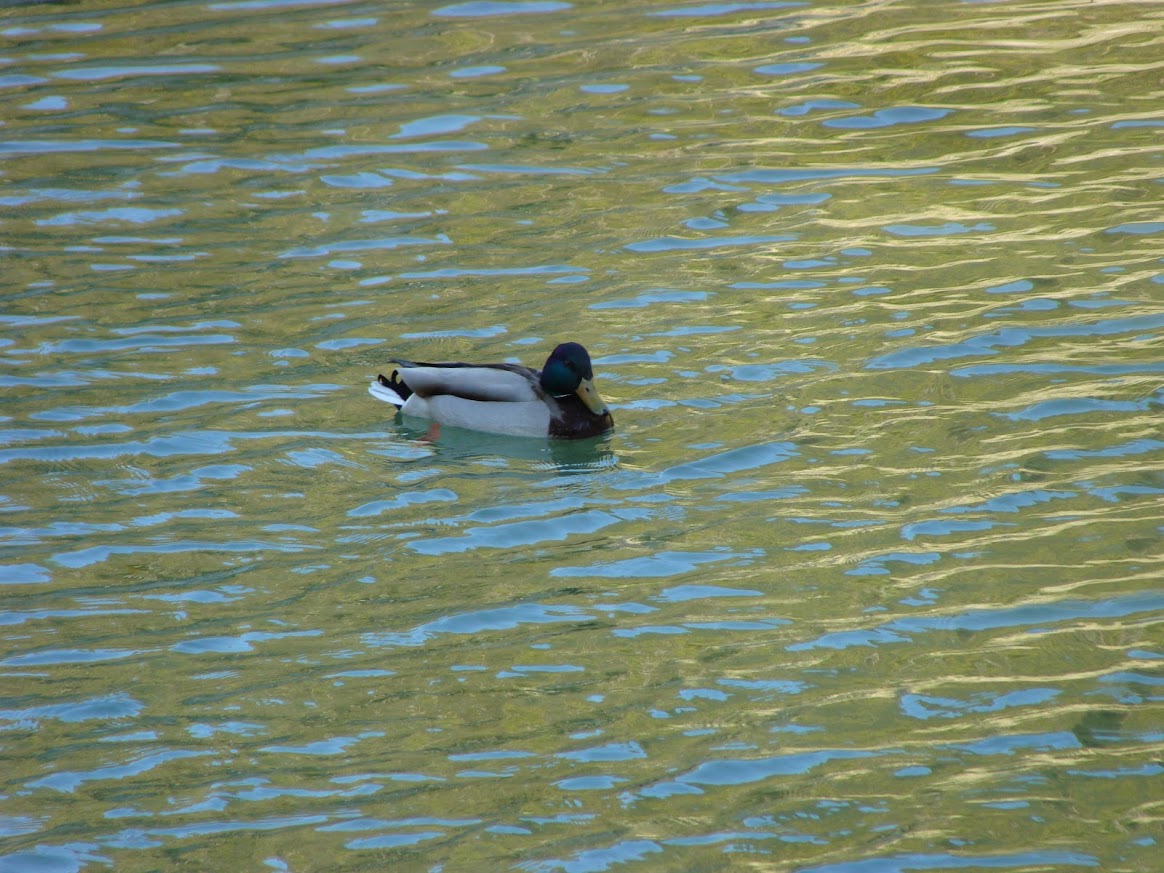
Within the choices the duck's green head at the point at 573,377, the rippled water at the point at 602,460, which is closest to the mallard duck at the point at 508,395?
the duck's green head at the point at 573,377

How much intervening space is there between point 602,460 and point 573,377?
549mm

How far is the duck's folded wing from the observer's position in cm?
926

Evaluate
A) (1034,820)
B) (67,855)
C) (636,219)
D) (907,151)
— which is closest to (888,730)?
(1034,820)

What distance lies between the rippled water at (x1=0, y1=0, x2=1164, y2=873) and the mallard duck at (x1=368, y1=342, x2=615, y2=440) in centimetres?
17

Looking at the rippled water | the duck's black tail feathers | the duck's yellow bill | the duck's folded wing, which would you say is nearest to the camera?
the rippled water

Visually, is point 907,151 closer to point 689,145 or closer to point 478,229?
point 689,145

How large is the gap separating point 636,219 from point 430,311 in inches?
82.7

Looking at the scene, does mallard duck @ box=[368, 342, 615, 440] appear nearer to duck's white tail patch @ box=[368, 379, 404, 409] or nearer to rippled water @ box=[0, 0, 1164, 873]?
duck's white tail patch @ box=[368, 379, 404, 409]

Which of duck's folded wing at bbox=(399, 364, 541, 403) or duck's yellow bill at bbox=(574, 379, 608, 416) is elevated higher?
duck's folded wing at bbox=(399, 364, 541, 403)

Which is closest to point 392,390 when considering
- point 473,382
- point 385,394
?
point 385,394

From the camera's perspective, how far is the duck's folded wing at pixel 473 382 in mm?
9258

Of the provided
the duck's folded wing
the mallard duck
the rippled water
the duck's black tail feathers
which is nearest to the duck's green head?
the mallard duck

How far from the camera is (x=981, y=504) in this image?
7.68 metres

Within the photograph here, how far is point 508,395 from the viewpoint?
30.8 ft
